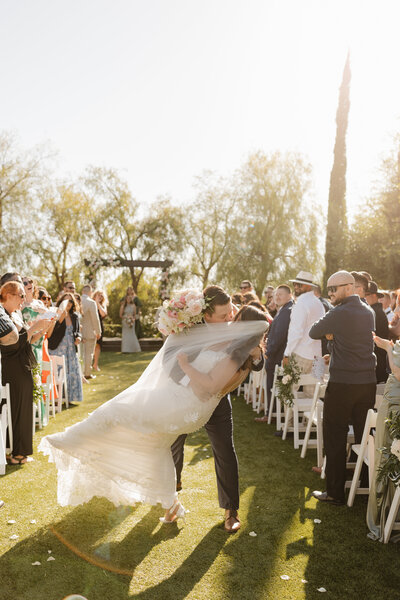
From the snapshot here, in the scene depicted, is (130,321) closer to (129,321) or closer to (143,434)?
(129,321)

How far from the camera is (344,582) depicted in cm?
346

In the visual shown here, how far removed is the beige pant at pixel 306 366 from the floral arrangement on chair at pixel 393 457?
3.06 m

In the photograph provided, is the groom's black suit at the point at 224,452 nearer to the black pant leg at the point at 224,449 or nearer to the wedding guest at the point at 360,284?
the black pant leg at the point at 224,449

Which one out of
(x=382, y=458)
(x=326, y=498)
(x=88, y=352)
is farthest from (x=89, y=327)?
(x=382, y=458)

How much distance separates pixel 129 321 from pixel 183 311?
1429cm

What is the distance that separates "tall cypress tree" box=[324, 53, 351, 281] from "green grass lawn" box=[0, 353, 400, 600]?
16.9 meters

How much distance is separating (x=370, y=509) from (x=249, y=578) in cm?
131

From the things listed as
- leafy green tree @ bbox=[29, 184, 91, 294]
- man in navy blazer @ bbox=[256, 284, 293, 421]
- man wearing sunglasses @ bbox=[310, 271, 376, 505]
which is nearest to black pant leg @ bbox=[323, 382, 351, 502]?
man wearing sunglasses @ bbox=[310, 271, 376, 505]

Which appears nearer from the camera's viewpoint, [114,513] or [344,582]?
[344,582]

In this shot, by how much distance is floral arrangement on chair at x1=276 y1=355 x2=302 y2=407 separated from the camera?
6.71 metres

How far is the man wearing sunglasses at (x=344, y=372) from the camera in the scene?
4.64 meters

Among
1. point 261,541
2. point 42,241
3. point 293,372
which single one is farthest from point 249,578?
point 42,241

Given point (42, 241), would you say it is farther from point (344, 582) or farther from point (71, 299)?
point (344, 582)

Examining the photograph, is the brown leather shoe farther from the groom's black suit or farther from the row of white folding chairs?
the row of white folding chairs
